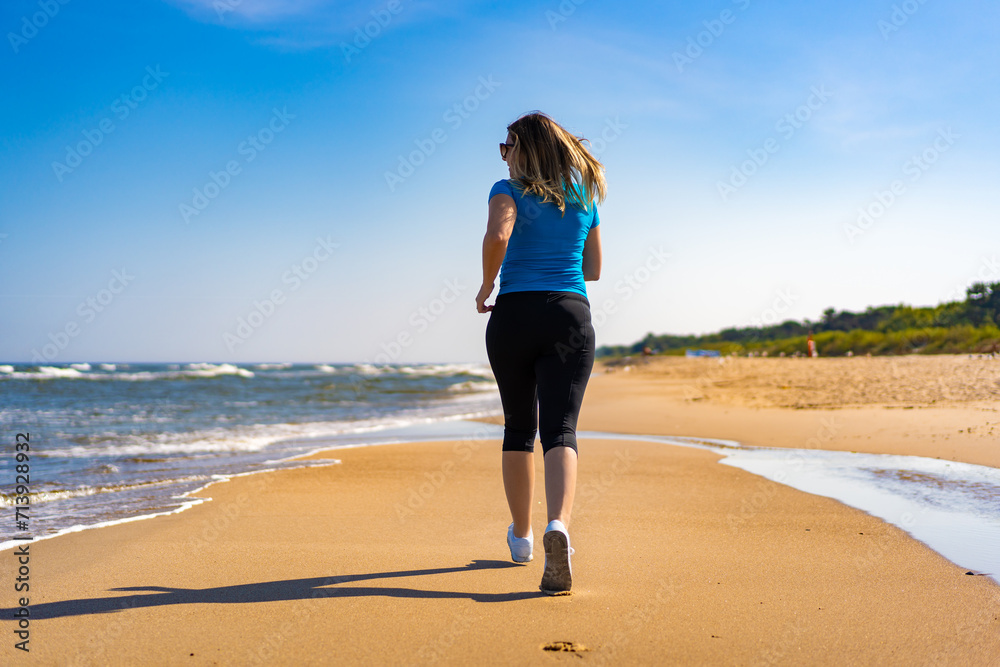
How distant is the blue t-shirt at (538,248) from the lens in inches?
95.3

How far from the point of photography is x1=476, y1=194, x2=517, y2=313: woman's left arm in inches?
92.0

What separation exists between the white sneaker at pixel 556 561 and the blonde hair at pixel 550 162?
1.20 meters

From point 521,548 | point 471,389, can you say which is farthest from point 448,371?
point 521,548

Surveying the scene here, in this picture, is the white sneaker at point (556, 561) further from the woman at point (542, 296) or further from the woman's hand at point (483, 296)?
the woman's hand at point (483, 296)

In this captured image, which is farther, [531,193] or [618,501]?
[618,501]

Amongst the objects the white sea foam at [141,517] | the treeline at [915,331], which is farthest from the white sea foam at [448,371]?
the white sea foam at [141,517]

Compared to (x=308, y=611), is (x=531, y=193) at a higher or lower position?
higher

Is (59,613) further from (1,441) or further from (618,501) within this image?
(1,441)

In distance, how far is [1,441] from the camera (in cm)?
775

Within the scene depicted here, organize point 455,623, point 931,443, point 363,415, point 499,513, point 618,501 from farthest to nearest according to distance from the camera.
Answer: point 363,415 → point 931,443 → point 618,501 → point 499,513 → point 455,623

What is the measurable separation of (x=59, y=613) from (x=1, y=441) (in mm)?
7306

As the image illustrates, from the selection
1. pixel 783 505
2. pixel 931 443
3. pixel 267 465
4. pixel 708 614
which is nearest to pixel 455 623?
pixel 708 614

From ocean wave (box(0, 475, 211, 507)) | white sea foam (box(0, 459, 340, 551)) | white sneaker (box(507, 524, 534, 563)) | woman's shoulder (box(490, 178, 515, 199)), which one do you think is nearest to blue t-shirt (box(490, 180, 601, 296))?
woman's shoulder (box(490, 178, 515, 199))

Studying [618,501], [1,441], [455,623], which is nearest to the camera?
[455,623]
